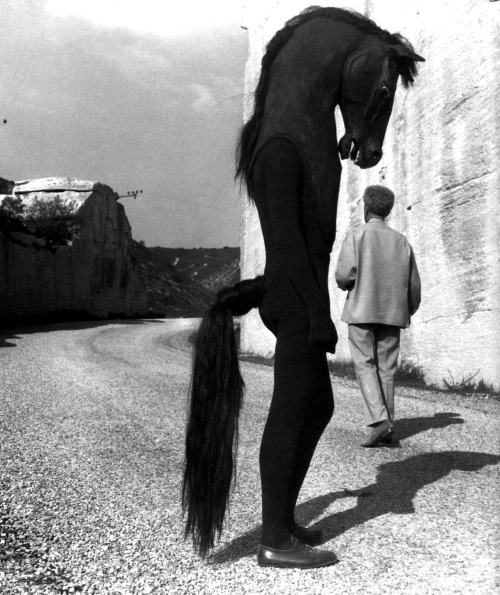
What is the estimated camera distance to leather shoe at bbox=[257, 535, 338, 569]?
7.46 ft

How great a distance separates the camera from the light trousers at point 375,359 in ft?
14.6

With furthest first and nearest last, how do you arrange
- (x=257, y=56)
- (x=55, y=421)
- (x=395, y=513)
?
(x=257, y=56)
(x=55, y=421)
(x=395, y=513)

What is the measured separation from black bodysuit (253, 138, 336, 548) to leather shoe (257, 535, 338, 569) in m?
0.03

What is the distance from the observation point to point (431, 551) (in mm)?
2441

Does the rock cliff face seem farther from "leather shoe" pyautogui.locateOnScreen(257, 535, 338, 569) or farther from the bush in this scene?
"leather shoe" pyautogui.locateOnScreen(257, 535, 338, 569)

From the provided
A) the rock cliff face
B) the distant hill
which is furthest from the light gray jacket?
the distant hill

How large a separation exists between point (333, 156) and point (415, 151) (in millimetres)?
6936

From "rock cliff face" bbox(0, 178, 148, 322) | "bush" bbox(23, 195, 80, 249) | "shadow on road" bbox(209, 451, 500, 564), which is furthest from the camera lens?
"bush" bbox(23, 195, 80, 249)

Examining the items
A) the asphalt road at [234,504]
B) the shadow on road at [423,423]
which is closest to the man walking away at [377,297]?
the asphalt road at [234,504]

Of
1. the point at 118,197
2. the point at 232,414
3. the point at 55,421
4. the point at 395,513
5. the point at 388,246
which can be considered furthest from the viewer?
the point at 118,197

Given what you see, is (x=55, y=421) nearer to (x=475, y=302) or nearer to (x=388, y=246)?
(x=388, y=246)

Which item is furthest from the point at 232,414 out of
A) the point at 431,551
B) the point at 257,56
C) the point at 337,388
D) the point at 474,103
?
the point at 257,56

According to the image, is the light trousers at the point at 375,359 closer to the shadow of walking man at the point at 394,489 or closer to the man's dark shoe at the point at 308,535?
the shadow of walking man at the point at 394,489

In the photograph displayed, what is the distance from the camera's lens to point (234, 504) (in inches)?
121
